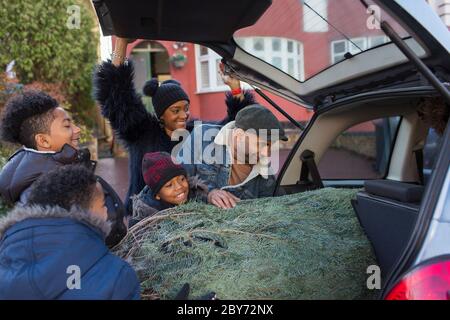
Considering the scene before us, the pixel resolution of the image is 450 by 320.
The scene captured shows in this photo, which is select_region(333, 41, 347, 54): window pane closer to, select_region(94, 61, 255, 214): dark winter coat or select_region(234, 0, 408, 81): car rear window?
select_region(234, 0, 408, 81): car rear window

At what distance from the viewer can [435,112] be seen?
2693 mm

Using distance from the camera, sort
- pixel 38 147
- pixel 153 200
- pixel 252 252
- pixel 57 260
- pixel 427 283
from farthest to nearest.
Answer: pixel 153 200, pixel 38 147, pixel 252 252, pixel 57 260, pixel 427 283

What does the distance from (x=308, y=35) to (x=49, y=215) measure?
Answer: 1.93 metres

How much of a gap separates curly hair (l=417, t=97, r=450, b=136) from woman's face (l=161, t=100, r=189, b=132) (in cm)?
165

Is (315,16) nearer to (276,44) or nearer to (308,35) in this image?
(308,35)

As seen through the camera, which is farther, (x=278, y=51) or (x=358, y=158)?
(x=358, y=158)

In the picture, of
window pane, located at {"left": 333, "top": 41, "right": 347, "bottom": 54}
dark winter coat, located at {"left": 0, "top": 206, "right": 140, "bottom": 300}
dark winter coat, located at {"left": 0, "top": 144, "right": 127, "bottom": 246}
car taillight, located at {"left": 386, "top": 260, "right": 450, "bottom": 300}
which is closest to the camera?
car taillight, located at {"left": 386, "top": 260, "right": 450, "bottom": 300}

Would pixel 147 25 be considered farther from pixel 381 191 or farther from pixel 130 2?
pixel 381 191

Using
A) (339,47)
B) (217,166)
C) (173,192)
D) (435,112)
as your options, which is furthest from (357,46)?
(173,192)

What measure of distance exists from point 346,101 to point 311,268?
4.40 feet

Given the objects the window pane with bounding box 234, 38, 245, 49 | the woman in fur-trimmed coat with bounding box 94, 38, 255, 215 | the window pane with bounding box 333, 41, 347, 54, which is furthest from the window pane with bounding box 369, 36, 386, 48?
the woman in fur-trimmed coat with bounding box 94, 38, 255, 215

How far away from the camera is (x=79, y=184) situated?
175cm

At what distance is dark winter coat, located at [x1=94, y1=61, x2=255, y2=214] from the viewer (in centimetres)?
340

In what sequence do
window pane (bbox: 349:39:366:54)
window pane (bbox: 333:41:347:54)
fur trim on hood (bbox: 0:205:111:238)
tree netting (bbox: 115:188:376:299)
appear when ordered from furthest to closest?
window pane (bbox: 333:41:347:54) < window pane (bbox: 349:39:366:54) < tree netting (bbox: 115:188:376:299) < fur trim on hood (bbox: 0:205:111:238)
